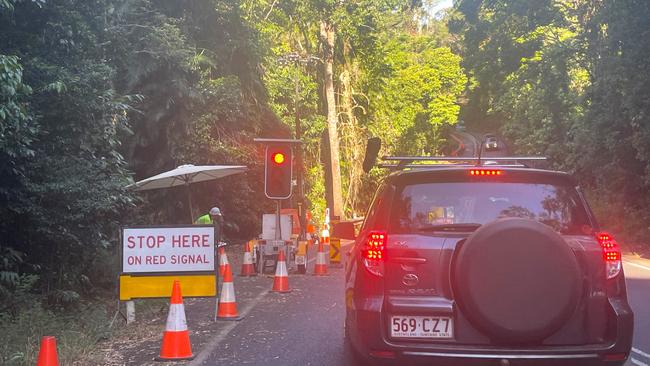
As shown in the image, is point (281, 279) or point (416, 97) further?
point (416, 97)

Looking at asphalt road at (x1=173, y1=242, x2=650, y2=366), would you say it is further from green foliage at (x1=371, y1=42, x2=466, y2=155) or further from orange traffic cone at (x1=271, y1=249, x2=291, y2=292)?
green foliage at (x1=371, y1=42, x2=466, y2=155)

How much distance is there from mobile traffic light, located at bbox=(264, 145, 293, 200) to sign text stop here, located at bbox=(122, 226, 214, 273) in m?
5.56

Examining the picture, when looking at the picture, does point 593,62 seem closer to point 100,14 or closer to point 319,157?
point 319,157

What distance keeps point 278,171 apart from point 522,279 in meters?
11.2

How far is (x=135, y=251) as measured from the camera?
32.4 feet

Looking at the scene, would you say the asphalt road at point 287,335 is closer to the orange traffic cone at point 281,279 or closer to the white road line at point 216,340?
the white road line at point 216,340

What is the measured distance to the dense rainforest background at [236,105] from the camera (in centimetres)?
1036

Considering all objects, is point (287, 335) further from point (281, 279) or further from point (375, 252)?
point (281, 279)

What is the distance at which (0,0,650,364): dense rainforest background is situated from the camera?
408 inches

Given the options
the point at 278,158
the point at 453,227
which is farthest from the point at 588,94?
the point at 453,227

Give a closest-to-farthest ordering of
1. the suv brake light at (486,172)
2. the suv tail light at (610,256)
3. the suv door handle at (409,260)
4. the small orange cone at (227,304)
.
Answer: the suv door handle at (409,260) → the suv tail light at (610,256) → the suv brake light at (486,172) → the small orange cone at (227,304)

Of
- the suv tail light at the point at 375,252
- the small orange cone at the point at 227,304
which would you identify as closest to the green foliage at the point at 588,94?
the small orange cone at the point at 227,304

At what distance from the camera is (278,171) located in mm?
15812

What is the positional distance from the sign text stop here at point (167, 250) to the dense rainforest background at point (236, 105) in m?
1.04
